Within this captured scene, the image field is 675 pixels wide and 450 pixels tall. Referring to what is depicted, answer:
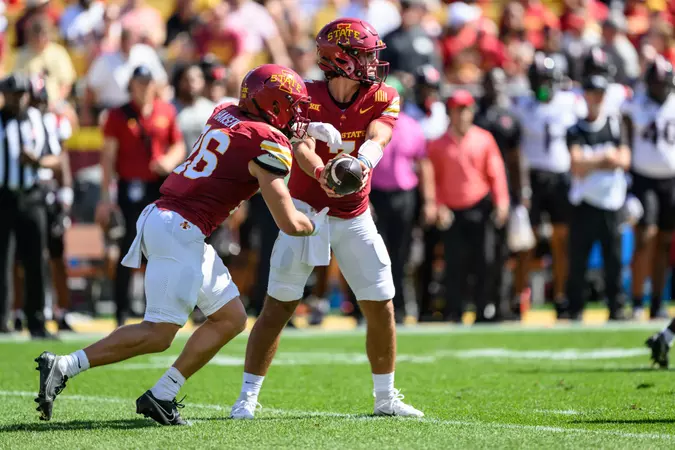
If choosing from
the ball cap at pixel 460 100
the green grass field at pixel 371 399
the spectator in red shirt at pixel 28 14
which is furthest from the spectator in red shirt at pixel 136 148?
the ball cap at pixel 460 100

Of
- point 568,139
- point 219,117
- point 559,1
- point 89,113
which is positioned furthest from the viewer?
point 559,1

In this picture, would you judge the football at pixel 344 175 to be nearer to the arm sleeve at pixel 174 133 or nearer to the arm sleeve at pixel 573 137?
the arm sleeve at pixel 174 133

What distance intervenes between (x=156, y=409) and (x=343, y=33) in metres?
2.07

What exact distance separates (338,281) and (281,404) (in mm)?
7949

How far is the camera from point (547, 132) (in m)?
13.1

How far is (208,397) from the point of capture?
23.4 ft

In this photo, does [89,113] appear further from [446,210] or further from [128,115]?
[446,210]

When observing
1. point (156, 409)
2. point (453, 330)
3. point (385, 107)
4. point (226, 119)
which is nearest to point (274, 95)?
point (226, 119)

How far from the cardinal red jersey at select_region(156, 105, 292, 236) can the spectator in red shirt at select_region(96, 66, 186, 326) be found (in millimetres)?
5429

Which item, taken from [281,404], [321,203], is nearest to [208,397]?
[281,404]

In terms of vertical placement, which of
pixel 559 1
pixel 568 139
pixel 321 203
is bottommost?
pixel 321 203

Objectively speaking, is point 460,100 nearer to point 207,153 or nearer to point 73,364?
point 207,153

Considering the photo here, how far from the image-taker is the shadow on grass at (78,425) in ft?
18.8

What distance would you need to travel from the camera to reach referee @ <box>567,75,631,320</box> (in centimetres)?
1242
